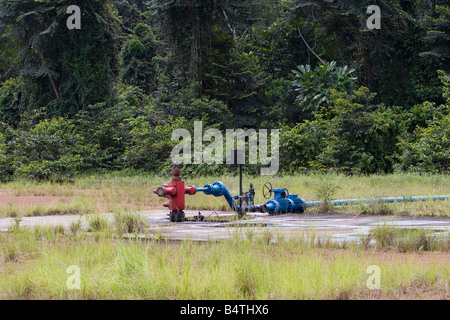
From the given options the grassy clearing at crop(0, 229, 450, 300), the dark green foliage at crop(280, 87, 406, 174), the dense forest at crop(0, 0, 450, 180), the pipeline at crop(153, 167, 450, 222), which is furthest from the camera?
the dense forest at crop(0, 0, 450, 180)

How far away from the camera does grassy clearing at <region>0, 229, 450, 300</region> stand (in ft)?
16.0

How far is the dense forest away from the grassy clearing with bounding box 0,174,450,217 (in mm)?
4749

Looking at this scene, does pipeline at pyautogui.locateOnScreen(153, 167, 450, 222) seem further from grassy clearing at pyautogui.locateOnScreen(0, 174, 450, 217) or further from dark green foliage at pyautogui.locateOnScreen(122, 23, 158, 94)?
dark green foliage at pyautogui.locateOnScreen(122, 23, 158, 94)

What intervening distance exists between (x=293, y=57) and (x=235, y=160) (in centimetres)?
2403

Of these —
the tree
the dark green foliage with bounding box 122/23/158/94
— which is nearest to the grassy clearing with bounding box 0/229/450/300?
the tree

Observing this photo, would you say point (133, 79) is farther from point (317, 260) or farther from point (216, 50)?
point (317, 260)

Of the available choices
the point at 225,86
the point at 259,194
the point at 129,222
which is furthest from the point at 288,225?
the point at 225,86

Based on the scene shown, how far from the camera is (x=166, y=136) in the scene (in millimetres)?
27578

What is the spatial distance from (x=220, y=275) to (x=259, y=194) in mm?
10785

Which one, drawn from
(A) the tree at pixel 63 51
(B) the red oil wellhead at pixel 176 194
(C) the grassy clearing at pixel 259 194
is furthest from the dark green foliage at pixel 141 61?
(B) the red oil wellhead at pixel 176 194
